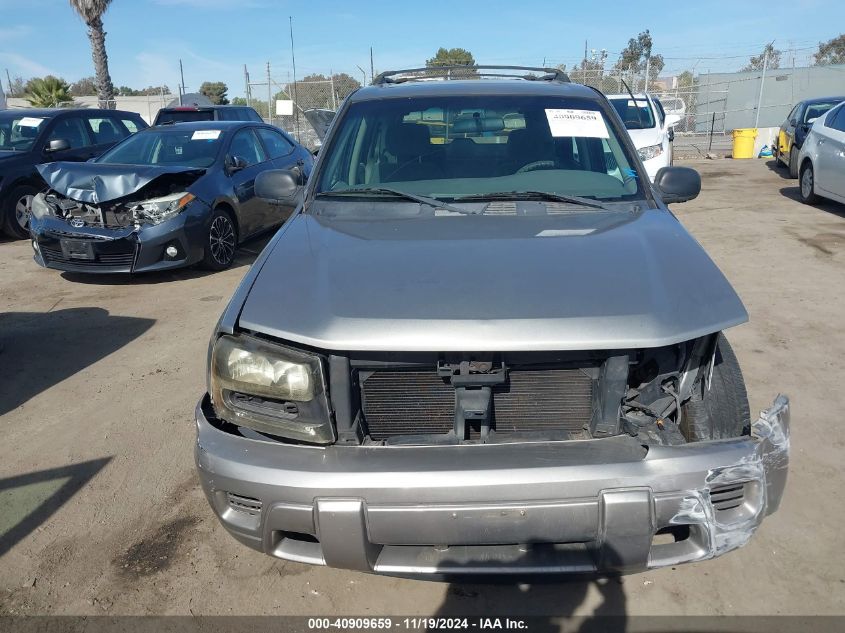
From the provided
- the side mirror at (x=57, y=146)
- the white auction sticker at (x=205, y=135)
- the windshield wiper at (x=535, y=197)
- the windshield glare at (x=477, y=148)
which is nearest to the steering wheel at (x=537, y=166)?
the windshield glare at (x=477, y=148)

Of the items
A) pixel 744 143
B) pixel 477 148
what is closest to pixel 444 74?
pixel 477 148

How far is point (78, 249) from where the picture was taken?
6.25 meters

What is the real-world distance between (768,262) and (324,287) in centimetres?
613

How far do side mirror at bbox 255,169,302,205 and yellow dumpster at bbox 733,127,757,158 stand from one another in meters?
18.0

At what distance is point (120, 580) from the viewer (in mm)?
2504

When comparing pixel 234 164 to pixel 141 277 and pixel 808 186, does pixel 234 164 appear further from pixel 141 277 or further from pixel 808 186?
pixel 808 186

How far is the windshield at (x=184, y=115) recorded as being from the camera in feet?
37.6

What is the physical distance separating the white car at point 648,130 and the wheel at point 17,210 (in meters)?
8.58

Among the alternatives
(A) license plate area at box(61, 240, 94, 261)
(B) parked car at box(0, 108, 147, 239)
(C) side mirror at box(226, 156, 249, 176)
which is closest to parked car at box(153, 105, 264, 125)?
(B) parked car at box(0, 108, 147, 239)

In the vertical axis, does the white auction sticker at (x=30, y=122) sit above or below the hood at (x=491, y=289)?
above

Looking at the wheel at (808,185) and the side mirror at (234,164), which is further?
the wheel at (808,185)

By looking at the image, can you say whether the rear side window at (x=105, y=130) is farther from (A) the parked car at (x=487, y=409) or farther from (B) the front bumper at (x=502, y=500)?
(B) the front bumper at (x=502, y=500)

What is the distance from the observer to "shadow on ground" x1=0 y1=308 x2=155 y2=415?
4336 mm

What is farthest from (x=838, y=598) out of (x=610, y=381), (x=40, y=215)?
(x=40, y=215)
